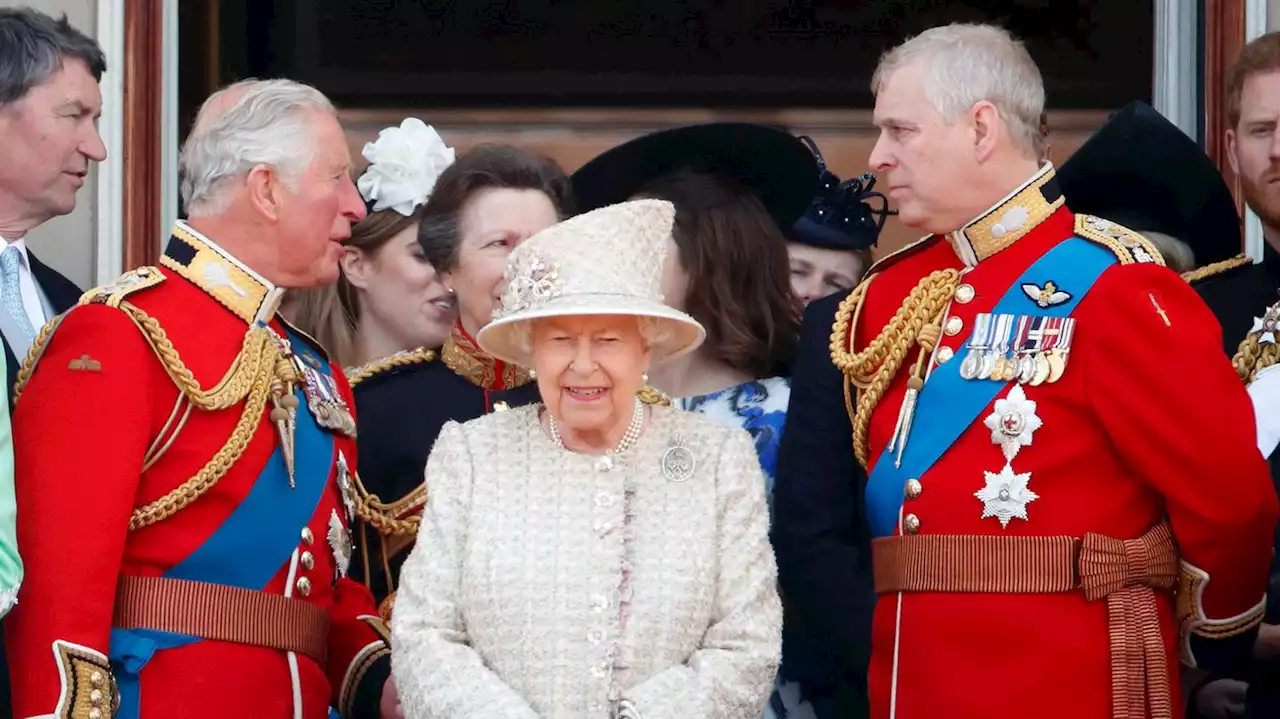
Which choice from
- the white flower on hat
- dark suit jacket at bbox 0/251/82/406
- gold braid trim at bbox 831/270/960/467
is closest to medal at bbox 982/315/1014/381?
gold braid trim at bbox 831/270/960/467

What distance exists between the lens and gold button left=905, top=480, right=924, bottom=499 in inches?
156

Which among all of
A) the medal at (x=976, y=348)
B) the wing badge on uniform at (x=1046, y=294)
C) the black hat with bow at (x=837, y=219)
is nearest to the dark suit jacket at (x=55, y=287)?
the black hat with bow at (x=837, y=219)

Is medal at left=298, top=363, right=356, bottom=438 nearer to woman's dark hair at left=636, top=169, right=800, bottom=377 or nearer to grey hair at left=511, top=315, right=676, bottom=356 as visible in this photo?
grey hair at left=511, top=315, right=676, bottom=356

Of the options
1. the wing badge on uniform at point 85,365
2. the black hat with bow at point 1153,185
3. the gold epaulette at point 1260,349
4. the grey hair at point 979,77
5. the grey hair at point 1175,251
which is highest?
the grey hair at point 979,77

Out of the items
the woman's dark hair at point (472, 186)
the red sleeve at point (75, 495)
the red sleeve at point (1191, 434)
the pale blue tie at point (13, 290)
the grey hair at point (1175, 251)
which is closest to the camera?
the red sleeve at point (75, 495)

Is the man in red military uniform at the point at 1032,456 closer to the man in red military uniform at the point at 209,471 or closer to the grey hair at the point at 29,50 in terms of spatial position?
the man in red military uniform at the point at 209,471

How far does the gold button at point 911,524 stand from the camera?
3.97m

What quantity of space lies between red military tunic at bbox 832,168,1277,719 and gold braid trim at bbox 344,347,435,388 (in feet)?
4.70

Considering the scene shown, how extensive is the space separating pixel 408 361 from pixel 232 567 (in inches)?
44.7

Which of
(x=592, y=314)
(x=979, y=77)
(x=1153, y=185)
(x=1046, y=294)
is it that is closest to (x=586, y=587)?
(x=592, y=314)

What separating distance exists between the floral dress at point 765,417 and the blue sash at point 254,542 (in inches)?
36.1

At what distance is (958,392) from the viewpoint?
156 inches

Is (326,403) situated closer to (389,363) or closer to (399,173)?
(389,363)

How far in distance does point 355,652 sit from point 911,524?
1.13m
